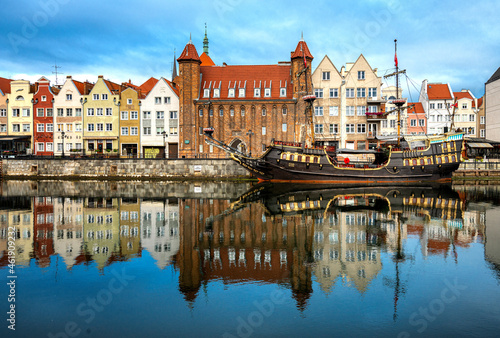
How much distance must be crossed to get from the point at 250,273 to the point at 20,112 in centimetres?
6889

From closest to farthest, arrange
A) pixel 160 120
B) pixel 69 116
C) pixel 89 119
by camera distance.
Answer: pixel 160 120 → pixel 89 119 → pixel 69 116

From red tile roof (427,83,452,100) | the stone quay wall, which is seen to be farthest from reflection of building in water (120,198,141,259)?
red tile roof (427,83,452,100)

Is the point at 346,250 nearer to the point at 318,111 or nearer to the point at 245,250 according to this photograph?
the point at 245,250

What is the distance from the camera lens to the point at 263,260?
15.0 metres

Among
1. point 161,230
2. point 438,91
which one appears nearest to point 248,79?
point 438,91

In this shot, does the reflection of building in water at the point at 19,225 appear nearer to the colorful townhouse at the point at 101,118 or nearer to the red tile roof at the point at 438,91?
the colorful townhouse at the point at 101,118

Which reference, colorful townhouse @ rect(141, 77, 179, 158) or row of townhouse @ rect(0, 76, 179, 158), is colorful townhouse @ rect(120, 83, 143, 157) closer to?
row of townhouse @ rect(0, 76, 179, 158)

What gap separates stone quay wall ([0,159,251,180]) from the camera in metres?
52.8

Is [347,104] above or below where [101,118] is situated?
above

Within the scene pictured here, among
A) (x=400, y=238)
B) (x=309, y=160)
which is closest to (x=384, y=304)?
(x=400, y=238)

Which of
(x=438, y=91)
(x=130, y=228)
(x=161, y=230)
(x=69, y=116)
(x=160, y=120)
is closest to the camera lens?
(x=161, y=230)

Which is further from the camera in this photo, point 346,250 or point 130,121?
point 130,121

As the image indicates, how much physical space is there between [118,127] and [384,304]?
61.4 m

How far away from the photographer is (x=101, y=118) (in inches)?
2611
